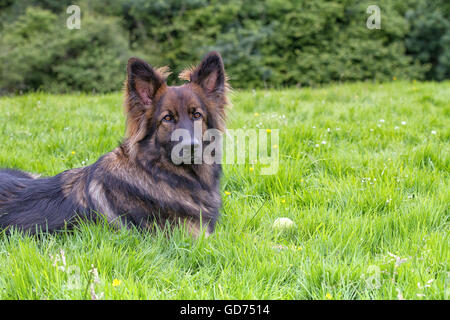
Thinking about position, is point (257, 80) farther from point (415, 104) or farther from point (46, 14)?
point (415, 104)

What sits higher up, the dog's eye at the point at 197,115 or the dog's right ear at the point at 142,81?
the dog's right ear at the point at 142,81

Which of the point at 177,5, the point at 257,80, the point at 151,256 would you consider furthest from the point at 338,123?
the point at 177,5

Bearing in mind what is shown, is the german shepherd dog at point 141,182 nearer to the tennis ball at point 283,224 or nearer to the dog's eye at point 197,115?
the dog's eye at point 197,115

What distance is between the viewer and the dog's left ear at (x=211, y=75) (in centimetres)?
342

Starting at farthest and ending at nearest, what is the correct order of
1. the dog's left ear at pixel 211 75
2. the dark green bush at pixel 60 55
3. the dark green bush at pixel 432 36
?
1. the dark green bush at pixel 432 36
2. the dark green bush at pixel 60 55
3. the dog's left ear at pixel 211 75

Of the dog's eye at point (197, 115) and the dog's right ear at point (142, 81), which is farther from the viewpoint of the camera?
the dog's eye at point (197, 115)

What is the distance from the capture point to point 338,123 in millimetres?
5785

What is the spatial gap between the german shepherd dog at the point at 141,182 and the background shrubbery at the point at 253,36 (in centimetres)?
1092

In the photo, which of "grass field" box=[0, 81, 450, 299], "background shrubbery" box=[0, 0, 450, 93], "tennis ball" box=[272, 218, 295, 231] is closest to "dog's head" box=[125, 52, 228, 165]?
"grass field" box=[0, 81, 450, 299]

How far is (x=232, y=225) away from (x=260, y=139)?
2.02m

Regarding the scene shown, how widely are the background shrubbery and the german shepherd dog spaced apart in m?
10.9

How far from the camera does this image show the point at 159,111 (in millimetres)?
3258

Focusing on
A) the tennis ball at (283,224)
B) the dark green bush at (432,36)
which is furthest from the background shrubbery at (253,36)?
the tennis ball at (283,224)

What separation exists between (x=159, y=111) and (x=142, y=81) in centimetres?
27
